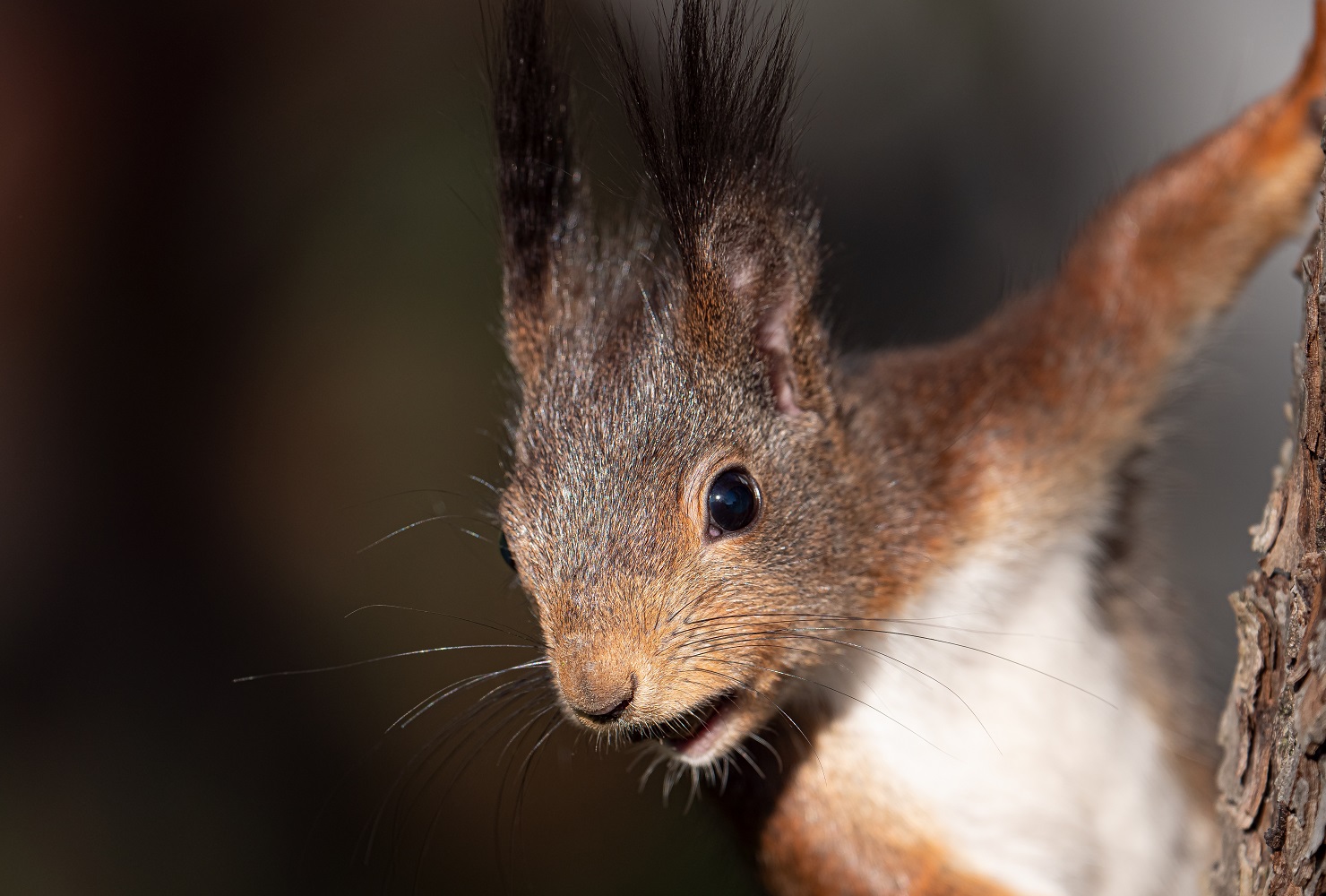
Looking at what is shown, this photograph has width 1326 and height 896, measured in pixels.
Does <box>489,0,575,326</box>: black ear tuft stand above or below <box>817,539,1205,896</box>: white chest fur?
above

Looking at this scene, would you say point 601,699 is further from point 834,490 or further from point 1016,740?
point 1016,740

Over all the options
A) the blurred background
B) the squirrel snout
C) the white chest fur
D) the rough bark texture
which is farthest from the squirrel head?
the blurred background

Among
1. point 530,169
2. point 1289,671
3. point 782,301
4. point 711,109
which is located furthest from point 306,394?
point 1289,671

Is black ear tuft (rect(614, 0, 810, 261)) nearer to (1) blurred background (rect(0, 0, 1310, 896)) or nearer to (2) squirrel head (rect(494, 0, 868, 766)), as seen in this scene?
(2) squirrel head (rect(494, 0, 868, 766))

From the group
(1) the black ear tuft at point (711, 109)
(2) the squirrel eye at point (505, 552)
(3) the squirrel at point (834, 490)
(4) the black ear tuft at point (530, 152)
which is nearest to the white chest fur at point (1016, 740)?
(3) the squirrel at point (834, 490)

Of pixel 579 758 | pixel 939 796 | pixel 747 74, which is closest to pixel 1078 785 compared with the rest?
pixel 939 796

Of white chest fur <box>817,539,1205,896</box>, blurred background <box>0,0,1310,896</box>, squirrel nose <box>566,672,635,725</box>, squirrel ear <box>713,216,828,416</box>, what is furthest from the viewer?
blurred background <box>0,0,1310,896</box>

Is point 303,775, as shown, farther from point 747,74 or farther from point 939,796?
point 747,74
